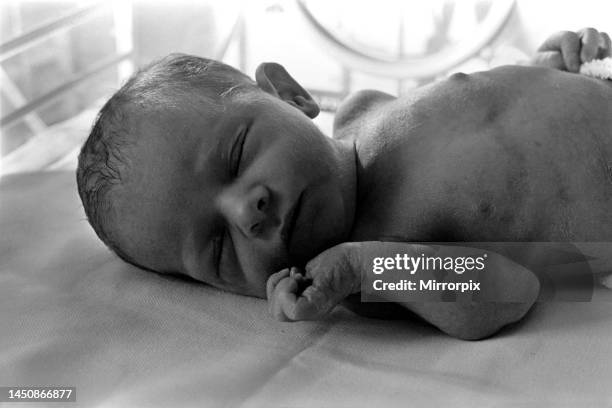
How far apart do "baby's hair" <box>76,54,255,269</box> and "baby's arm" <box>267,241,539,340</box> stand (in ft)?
0.89

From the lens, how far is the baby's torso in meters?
1.00

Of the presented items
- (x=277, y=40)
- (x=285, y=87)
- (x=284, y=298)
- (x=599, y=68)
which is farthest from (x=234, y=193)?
(x=277, y=40)

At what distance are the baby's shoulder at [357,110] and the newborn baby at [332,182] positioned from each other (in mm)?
134

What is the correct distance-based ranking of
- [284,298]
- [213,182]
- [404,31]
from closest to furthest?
[284,298], [213,182], [404,31]

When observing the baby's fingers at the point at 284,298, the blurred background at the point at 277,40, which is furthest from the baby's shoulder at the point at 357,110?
the baby's fingers at the point at 284,298

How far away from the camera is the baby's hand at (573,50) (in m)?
1.28

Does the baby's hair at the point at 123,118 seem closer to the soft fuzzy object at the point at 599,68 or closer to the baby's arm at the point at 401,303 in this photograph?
the baby's arm at the point at 401,303

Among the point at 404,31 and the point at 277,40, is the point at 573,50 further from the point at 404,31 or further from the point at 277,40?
the point at 277,40

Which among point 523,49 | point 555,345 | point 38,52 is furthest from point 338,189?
point 38,52

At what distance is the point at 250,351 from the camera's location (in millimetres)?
929

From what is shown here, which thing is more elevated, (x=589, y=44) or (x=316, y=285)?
(x=589, y=44)

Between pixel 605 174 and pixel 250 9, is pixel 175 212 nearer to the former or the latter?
pixel 605 174

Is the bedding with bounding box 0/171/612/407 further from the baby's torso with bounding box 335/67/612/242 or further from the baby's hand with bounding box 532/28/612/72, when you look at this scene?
the baby's hand with bounding box 532/28/612/72

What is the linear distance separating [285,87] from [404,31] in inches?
29.0
